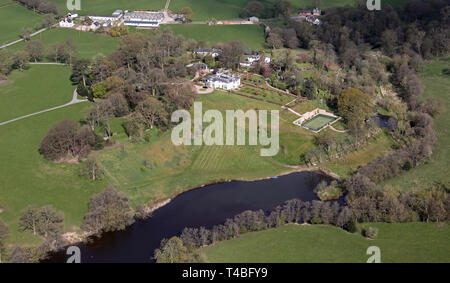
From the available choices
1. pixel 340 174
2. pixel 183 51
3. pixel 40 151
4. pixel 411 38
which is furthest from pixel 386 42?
pixel 40 151

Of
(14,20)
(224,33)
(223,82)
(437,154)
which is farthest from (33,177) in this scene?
(14,20)

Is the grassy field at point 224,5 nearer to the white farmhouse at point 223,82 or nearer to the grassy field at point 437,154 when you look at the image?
the white farmhouse at point 223,82

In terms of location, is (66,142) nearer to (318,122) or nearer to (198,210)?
(198,210)

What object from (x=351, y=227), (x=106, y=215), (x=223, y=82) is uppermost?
(x=223, y=82)

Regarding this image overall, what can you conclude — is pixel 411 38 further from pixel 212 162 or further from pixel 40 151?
pixel 40 151

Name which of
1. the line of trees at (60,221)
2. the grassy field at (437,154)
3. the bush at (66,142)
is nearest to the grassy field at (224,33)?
the grassy field at (437,154)
